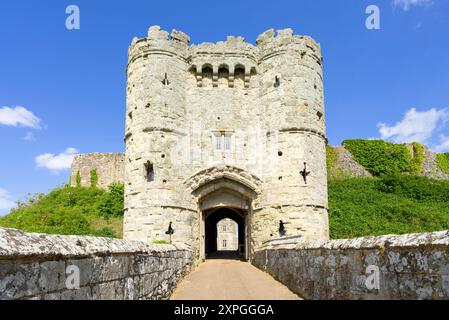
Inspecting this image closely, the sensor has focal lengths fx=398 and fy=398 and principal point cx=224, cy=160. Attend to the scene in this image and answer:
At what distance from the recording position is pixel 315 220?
16.4m

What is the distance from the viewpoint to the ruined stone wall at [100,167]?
28297 mm

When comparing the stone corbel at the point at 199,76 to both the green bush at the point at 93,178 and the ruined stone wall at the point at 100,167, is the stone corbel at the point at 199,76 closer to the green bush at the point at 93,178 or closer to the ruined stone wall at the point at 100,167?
the ruined stone wall at the point at 100,167

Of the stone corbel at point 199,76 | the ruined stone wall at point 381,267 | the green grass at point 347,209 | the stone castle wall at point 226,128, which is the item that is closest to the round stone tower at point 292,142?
the stone castle wall at point 226,128

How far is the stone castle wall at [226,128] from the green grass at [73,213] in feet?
20.4

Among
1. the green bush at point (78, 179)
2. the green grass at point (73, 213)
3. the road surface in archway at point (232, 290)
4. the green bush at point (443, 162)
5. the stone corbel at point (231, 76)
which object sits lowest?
the road surface in archway at point (232, 290)

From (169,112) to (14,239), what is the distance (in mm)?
14824

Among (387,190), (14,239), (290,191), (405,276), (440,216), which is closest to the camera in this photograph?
(14,239)

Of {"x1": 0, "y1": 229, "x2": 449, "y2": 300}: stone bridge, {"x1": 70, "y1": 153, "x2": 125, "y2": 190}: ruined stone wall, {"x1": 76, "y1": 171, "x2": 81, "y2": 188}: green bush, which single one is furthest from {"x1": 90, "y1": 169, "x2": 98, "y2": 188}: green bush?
{"x1": 0, "y1": 229, "x2": 449, "y2": 300}: stone bridge

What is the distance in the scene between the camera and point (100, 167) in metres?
28.7

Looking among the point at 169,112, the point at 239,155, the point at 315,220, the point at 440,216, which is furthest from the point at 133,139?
the point at 440,216

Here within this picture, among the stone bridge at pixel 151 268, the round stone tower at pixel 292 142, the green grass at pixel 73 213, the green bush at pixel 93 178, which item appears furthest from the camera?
the green bush at pixel 93 178

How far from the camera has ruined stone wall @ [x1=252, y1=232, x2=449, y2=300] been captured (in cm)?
284

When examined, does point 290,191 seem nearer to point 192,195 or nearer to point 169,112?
point 192,195

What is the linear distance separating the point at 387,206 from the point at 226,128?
12945 millimetres
